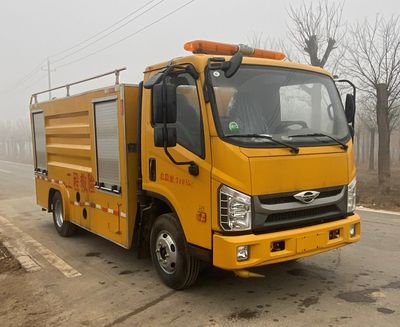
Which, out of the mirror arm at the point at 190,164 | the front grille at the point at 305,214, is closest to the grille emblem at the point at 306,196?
the front grille at the point at 305,214

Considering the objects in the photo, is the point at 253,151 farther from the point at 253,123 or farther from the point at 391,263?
the point at 391,263

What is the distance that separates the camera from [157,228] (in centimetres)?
486

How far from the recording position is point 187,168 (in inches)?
167

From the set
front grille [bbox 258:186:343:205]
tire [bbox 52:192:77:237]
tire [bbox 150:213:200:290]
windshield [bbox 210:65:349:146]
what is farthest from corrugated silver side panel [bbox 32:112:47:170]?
front grille [bbox 258:186:343:205]

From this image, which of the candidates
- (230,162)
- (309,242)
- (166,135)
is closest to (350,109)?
(309,242)

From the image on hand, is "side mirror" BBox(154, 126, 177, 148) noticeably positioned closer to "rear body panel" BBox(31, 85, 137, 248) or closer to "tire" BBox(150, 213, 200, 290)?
"tire" BBox(150, 213, 200, 290)

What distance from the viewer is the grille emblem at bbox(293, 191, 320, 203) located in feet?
13.5

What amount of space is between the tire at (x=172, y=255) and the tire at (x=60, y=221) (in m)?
2.88

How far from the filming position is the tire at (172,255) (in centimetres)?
450

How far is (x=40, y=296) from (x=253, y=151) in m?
2.79

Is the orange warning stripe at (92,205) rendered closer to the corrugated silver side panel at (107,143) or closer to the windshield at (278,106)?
the corrugated silver side panel at (107,143)

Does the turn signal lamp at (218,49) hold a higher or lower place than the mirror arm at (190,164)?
higher

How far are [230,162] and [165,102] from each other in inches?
31.7

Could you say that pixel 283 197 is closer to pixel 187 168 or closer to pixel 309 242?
pixel 309 242
